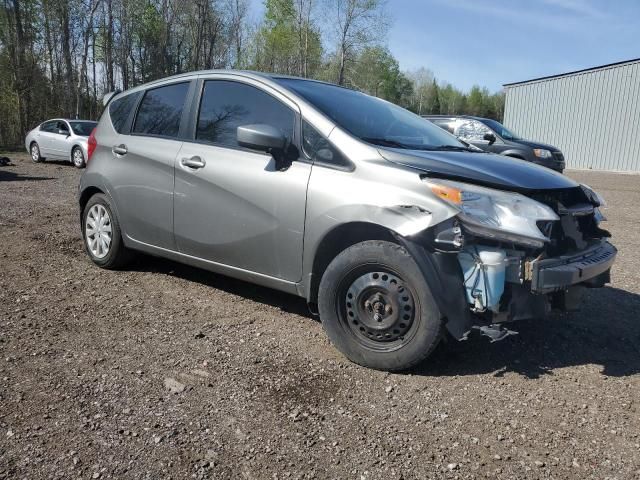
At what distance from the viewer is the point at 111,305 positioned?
4.23 metres

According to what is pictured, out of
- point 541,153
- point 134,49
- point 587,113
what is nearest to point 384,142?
point 541,153

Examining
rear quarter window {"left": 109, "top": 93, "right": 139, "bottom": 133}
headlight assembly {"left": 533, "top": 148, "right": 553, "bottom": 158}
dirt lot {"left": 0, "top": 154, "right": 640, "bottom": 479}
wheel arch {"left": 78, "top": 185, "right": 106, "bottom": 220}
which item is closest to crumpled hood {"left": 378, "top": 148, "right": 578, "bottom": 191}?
dirt lot {"left": 0, "top": 154, "right": 640, "bottom": 479}

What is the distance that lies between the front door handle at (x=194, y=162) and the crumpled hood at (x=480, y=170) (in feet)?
4.74

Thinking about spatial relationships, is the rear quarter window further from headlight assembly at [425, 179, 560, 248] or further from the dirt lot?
headlight assembly at [425, 179, 560, 248]

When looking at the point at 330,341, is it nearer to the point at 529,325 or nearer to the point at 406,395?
the point at 406,395

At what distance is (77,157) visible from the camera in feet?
53.6

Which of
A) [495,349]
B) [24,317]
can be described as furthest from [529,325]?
[24,317]

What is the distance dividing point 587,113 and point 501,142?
52.8 feet

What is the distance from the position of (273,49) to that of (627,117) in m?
32.1

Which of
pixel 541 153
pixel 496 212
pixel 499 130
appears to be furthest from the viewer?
pixel 499 130

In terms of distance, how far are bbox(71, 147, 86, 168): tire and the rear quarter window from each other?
12069 mm

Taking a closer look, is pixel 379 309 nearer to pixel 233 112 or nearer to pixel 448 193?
pixel 448 193

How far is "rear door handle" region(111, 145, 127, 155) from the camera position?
4715 mm

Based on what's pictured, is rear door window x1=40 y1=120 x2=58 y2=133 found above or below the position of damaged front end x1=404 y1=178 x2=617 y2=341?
above
